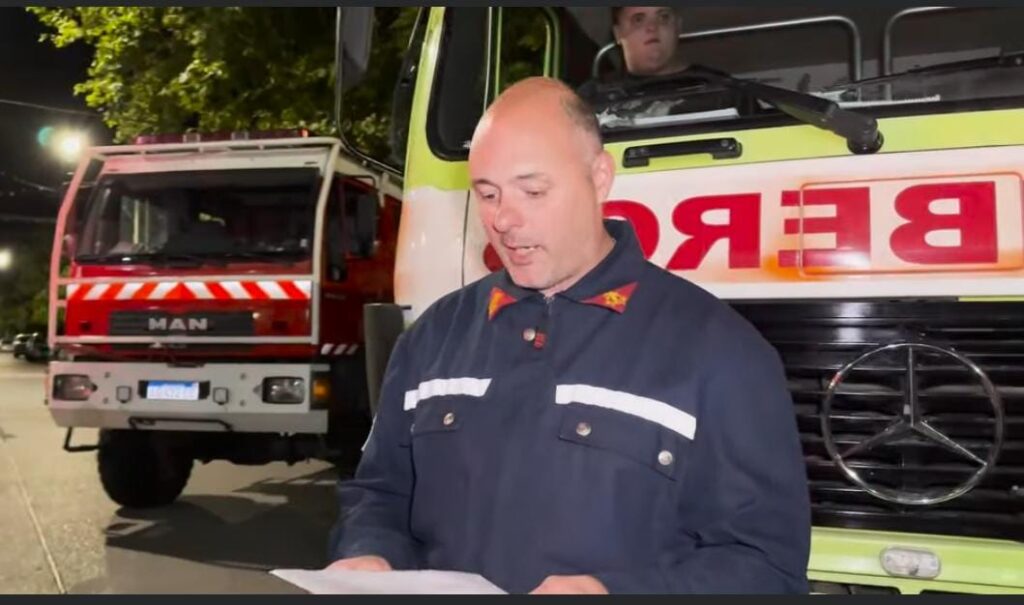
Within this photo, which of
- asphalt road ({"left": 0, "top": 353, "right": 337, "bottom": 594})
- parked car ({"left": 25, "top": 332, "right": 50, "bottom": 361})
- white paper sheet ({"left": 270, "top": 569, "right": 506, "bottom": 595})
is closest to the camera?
white paper sheet ({"left": 270, "top": 569, "right": 506, "bottom": 595})

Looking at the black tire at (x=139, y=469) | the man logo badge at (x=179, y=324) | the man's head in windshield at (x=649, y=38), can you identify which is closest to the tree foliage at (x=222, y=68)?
the man logo badge at (x=179, y=324)

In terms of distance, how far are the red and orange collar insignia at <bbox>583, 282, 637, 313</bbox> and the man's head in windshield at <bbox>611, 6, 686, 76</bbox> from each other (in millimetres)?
1187

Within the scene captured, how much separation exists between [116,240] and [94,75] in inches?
216

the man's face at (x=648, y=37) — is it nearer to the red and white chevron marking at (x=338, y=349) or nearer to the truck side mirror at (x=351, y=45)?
the truck side mirror at (x=351, y=45)

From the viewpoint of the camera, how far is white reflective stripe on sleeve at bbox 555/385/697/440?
143 centimetres

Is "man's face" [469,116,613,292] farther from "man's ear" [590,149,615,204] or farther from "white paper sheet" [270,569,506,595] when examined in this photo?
"white paper sheet" [270,569,506,595]

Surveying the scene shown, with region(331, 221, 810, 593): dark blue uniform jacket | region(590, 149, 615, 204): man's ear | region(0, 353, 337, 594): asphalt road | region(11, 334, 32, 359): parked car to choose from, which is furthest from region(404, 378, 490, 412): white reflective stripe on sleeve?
region(11, 334, 32, 359): parked car

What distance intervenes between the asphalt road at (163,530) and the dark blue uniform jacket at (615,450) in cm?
221

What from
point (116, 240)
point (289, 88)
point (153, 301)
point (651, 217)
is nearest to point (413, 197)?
point (651, 217)

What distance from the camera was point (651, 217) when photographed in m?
2.26

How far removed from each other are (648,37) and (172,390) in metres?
3.96

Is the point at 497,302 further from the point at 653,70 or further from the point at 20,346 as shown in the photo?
the point at 20,346

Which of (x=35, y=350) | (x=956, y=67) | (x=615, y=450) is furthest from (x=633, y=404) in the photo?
(x=35, y=350)

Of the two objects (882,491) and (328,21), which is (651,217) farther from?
(328,21)
